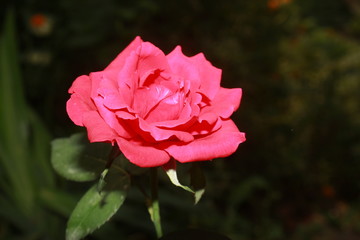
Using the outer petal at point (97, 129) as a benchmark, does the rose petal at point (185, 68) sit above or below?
above

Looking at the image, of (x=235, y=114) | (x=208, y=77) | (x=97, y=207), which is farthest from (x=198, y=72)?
(x=235, y=114)

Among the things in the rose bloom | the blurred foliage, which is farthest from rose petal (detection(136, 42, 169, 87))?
the blurred foliage

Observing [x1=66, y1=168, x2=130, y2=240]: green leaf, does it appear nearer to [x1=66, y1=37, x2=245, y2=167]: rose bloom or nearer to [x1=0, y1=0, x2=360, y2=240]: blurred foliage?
[x1=66, y1=37, x2=245, y2=167]: rose bloom

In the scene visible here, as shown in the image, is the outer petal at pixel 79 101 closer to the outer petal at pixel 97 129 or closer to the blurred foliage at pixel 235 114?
the outer petal at pixel 97 129

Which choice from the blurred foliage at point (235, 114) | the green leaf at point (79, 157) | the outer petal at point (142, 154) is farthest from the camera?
the blurred foliage at point (235, 114)

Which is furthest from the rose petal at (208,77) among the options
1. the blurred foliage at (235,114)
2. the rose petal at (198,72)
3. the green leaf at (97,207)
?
the blurred foliage at (235,114)

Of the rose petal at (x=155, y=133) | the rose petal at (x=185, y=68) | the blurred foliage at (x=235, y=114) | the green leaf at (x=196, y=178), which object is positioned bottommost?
the blurred foliage at (x=235, y=114)

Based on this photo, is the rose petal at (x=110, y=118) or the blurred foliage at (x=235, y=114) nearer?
the rose petal at (x=110, y=118)
